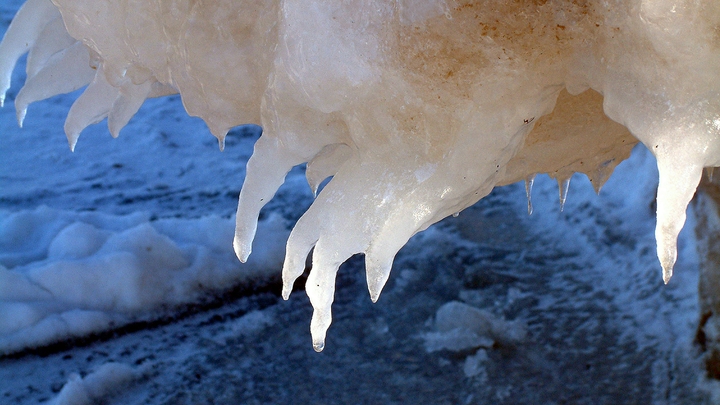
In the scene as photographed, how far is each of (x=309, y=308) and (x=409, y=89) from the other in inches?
58.2

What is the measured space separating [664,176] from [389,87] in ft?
0.91

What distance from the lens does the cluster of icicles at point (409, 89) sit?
0.65 meters

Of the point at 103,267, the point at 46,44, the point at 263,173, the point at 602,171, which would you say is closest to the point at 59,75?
the point at 46,44

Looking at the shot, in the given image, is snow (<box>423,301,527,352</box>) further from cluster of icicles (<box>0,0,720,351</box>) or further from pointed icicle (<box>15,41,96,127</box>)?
pointed icicle (<box>15,41,96,127</box>)

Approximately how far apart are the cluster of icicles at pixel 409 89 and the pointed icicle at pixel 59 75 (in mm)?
179

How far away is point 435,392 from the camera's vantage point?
1.75 meters

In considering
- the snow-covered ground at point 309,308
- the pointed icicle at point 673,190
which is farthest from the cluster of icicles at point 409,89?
the snow-covered ground at point 309,308

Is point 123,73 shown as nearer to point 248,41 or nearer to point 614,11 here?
point 248,41

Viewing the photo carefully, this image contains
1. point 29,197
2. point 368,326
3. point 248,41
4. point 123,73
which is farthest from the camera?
point 29,197

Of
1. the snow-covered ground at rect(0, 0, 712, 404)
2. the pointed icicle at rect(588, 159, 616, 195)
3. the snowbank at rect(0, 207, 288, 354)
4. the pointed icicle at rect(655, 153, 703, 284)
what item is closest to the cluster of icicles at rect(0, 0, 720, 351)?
the pointed icicle at rect(655, 153, 703, 284)

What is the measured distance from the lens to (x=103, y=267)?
6.85ft

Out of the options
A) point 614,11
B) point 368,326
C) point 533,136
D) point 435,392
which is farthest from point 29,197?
point 614,11

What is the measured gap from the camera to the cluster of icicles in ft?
2.15

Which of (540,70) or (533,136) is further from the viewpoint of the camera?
(533,136)
